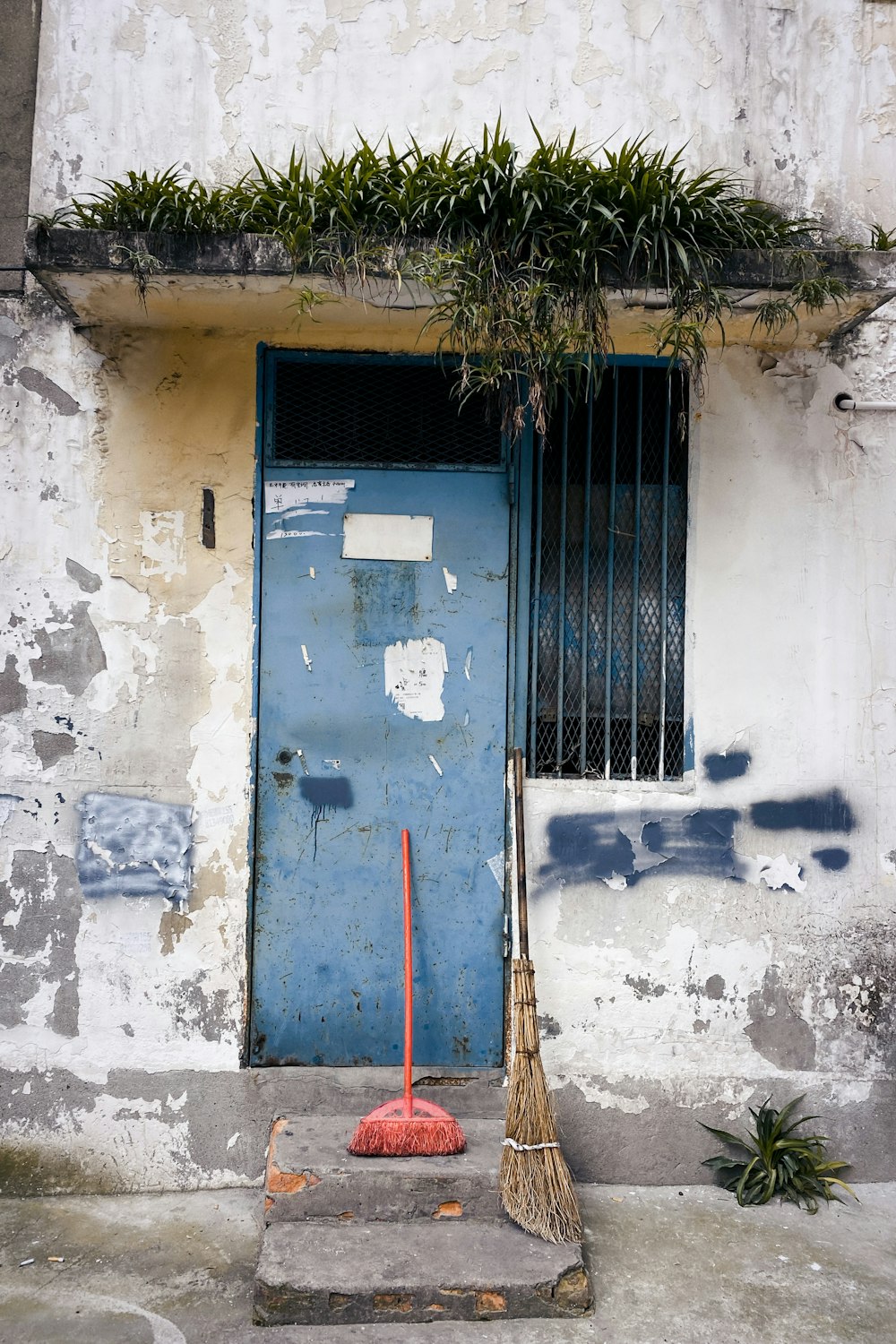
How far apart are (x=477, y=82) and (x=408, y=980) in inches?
130

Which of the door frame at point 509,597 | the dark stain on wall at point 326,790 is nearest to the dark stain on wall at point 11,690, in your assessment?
the door frame at point 509,597

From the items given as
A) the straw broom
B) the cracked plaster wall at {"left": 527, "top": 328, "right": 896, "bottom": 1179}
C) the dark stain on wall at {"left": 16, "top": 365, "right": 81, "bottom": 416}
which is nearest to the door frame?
the cracked plaster wall at {"left": 527, "top": 328, "right": 896, "bottom": 1179}

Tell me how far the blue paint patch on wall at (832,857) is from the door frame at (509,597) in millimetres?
1177

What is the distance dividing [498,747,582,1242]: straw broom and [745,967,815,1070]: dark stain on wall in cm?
93

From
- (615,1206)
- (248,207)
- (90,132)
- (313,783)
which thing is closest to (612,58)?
(248,207)

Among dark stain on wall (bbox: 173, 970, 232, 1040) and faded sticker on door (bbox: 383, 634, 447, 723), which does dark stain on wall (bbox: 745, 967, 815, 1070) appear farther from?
dark stain on wall (bbox: 173, 970, 232, 1040)

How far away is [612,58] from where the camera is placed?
12.5ft

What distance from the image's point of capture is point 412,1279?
2826 mm

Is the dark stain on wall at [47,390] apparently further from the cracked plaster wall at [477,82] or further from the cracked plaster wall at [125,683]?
the cracked plaster wall at [477,82]

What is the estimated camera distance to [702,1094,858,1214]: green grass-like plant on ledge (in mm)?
3566

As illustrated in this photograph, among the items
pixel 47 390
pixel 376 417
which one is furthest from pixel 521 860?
pixel 47 390

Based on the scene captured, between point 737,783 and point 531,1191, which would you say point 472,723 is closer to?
point 737,783

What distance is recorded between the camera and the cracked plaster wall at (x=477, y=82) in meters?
3.71

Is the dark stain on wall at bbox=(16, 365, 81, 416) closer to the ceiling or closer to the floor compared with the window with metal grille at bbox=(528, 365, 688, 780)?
closer to the ceiling
